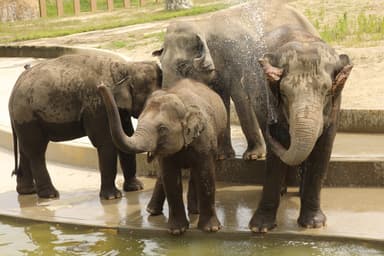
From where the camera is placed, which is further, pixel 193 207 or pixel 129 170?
pixel 129 170

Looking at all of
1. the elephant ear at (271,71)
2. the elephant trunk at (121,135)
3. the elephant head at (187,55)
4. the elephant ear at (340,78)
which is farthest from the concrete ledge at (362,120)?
the elephant trunk at (121,135)

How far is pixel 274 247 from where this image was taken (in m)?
7.32

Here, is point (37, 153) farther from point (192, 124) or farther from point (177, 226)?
point (192, 124)

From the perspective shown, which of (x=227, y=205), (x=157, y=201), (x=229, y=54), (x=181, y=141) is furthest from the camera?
(x=229, y=54)

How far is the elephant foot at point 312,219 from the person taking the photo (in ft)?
24.7

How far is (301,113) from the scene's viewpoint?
22.6 ft

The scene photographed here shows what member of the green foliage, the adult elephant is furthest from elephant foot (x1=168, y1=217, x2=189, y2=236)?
the green foliage

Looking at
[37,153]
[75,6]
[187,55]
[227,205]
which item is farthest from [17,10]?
[227,205]

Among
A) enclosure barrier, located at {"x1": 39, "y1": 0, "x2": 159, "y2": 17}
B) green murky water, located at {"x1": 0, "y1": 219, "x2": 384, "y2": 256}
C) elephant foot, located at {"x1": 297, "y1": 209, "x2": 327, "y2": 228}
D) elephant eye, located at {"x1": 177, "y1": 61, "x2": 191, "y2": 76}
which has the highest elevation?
elephant eye, located at {"x1": 177, "y1": 61, "x2": 191, "y2": 76}

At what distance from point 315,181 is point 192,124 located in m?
1.14

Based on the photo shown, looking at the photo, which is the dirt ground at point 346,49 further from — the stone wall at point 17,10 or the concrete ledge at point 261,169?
the stone wall at point 17,10

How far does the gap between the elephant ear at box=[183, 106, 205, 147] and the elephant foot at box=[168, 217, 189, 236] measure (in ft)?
2.23

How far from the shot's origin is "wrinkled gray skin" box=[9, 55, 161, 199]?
28.5 feet

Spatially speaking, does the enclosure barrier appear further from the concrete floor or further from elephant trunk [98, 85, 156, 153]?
elephant trunk [98, 85, 156, 153]
